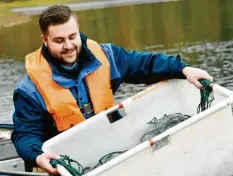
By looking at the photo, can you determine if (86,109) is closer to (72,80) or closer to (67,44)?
(72,80)

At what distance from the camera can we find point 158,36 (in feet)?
48.6

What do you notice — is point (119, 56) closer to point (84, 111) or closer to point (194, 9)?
point (84, 111)

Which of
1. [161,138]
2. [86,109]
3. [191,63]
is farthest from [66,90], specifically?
[191,63]

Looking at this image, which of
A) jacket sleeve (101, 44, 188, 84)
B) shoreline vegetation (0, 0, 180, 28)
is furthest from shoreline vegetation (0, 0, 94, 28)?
jacket sleeve (101, 44, 188, 84)

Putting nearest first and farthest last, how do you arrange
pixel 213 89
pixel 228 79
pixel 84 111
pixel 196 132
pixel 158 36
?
pixel 196 132
pixel 213 89
pixel 84 111
pixel 228 79
pixel 158 36

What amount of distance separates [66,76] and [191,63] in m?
7.37

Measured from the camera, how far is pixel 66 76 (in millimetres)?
3348

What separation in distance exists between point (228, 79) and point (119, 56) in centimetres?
541

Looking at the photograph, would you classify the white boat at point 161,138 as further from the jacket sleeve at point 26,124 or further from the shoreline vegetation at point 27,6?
the shoreline vegetation at point 27,6

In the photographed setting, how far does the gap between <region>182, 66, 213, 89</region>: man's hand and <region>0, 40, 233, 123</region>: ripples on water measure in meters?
4.73

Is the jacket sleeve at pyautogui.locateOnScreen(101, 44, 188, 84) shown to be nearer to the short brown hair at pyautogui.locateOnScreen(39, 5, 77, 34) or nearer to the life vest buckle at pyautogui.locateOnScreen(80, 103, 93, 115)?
the life vest buckle at pyautogui.locateOnScreen(80, 103, 93, 115)

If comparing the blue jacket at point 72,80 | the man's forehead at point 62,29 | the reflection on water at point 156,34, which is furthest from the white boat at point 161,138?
the reflection on water at point 156,34

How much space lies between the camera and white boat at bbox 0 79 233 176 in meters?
2.68

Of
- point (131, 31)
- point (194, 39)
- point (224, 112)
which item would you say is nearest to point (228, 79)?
point (194, 39)
